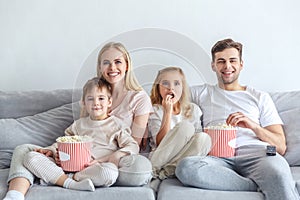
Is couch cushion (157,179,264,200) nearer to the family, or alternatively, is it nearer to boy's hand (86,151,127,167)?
the family

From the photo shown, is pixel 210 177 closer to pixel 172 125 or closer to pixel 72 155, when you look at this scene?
pixel 172 125

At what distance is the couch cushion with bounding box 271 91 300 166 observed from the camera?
2158 millimetres

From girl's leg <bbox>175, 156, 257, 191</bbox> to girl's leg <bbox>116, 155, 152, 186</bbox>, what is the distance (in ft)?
0.38

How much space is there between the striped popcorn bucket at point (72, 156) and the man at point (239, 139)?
38cm

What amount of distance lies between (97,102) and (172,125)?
1.06 ft

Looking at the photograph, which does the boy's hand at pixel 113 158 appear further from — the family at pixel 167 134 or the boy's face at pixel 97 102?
the boy's face at pixel 97 102

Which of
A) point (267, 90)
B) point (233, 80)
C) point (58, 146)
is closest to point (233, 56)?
point (233, 80)

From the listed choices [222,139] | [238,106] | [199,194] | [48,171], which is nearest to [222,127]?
[222,139]

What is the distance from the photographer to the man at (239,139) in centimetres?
182

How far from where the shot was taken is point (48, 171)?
189 centimetres

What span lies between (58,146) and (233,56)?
2.92 ft

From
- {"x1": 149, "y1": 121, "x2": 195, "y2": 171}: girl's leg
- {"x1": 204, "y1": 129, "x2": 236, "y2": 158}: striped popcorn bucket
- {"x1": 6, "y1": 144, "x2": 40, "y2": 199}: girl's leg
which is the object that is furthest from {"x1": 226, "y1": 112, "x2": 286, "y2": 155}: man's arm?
{"x1": 6, "y1": 144, "x2": 40, "y2": 199}: girl's leg

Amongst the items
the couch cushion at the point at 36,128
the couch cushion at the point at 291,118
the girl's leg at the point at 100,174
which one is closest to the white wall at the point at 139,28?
the couch cushion at the point at 291,118

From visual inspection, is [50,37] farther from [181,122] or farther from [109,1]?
[181,122]
